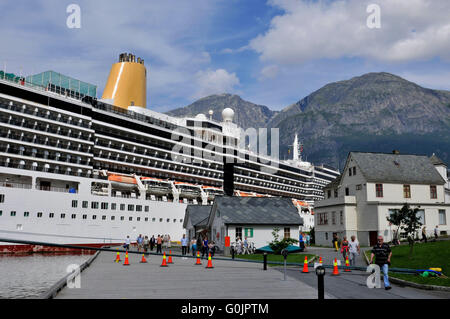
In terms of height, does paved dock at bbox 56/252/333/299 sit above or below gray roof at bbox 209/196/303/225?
below

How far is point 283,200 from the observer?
42.2m

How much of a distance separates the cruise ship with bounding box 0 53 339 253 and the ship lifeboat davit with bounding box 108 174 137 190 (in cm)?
18

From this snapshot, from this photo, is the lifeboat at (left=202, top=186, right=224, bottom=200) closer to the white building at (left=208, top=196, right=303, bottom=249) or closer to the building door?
the white building at (left=208, top=196, right=303, bottom=249)

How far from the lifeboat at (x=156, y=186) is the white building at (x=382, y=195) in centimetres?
2656

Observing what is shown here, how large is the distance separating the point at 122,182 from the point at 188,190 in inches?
530

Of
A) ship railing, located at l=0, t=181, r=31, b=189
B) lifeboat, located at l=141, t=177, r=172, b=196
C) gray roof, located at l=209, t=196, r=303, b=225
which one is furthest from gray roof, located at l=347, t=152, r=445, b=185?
ship railing, located at l=0, t=181, r=31, b=189

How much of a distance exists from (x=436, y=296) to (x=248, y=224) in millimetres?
25334

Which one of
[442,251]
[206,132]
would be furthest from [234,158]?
[442,251]

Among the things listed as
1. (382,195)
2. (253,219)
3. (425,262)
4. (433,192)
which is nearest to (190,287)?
(425,262)

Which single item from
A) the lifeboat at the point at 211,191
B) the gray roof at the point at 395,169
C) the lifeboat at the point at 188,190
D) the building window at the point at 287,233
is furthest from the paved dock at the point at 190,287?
the lifeboat at the point at 211,191

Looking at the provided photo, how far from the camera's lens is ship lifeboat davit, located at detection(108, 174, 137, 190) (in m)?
58.5

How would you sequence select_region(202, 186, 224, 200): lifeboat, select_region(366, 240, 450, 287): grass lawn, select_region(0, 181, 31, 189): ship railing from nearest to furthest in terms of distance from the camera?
select_region(366, 240, 450, 287): grass lawn < select_region(0, 181, 31, 189): ship railing < select_region(202, 186, 224, 200): lifeboat

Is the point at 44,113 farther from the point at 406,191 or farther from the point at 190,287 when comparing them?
the point at 190,287
